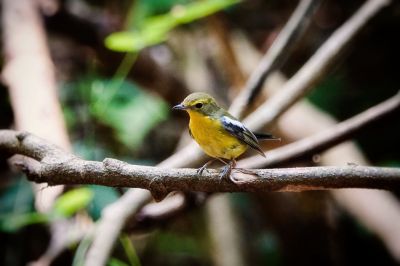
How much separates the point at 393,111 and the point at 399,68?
7.24 feet

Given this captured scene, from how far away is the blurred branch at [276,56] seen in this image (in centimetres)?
205

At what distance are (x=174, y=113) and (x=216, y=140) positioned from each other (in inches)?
77.8

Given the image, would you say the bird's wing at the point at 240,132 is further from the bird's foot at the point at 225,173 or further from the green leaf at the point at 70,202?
the green leaf at the point at 70,202

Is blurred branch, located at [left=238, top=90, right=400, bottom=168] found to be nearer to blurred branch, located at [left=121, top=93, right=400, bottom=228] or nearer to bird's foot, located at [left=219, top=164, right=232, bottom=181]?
blurred branch, located at [left=121, top=93, right=400, bottom=228]

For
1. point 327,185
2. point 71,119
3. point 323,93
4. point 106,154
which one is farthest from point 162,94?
point 327,185

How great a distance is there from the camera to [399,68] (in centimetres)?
386

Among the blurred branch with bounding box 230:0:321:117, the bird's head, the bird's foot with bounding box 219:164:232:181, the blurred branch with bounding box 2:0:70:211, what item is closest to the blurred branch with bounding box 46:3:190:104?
the blurred branch with bounding box 2:0:70:211

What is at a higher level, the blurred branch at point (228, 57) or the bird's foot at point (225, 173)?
the blurred branch at point (228, 57)

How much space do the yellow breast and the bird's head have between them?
0.05 m

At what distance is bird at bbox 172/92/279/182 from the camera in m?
1.68

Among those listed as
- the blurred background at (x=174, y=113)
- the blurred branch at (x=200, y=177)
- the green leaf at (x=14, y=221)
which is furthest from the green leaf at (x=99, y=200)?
the blurred branch at (x=200, y=177)

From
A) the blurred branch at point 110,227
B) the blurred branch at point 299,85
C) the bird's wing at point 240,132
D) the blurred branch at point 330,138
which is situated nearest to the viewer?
the blurred branch at point 110,227

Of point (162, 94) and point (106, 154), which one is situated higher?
point (162, 94)

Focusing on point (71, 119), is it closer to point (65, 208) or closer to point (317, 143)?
point (65, 208)
